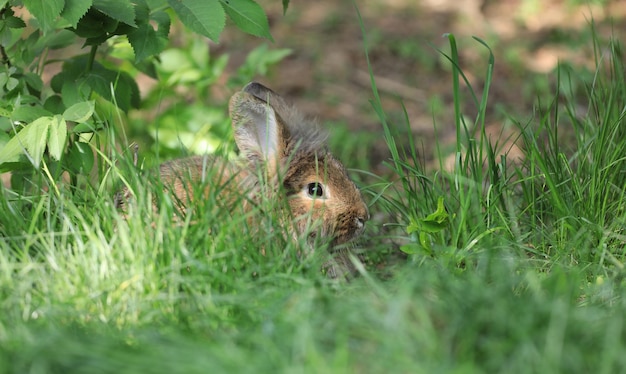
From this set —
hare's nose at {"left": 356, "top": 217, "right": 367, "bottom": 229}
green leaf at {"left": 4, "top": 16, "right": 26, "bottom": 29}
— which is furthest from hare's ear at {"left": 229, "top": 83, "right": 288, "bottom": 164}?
green leaf at {"left": 4, "top": 16, "right": 26, "bottom": 29}

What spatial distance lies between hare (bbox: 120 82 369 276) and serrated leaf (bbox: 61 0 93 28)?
2.62 ft

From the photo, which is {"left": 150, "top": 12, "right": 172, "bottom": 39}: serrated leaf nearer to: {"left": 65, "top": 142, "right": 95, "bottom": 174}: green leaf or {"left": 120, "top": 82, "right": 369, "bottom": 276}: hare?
{"left": 120, "top": 82, "right": 369, "bottom": 276}: hare

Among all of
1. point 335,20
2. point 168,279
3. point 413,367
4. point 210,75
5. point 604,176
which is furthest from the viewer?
point 335,20

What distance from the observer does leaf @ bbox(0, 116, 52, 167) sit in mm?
3217

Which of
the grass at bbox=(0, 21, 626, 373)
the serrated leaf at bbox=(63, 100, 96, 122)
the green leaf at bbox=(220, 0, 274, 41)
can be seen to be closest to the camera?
the grass at bbox=(0, 21, 626, 373)

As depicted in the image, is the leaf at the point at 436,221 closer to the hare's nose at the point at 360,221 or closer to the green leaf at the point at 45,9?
the hare's nose at the point at 360,221

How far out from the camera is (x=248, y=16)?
358 cm

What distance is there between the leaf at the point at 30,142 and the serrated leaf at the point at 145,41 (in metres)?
0.52

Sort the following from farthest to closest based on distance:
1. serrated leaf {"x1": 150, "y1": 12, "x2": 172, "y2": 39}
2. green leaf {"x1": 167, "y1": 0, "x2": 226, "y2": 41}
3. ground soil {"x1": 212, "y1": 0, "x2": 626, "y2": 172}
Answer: ground soil {"x1": 212, "y1": 0, "x2": 626, "y2": 172}, serrated leaf {"x1": 150, "y1": 12, "x2": 172, "y2": 39}, green leaf {"x1": 167, "y1": 0, "x2": 226, "y2": 41}

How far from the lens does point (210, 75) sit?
5.45m

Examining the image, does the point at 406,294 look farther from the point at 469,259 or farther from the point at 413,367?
the point at 469,259

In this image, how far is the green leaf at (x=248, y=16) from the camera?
11.6ft

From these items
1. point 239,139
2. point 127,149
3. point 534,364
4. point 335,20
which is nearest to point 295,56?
point 335,20

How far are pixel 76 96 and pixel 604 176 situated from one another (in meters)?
2.39
